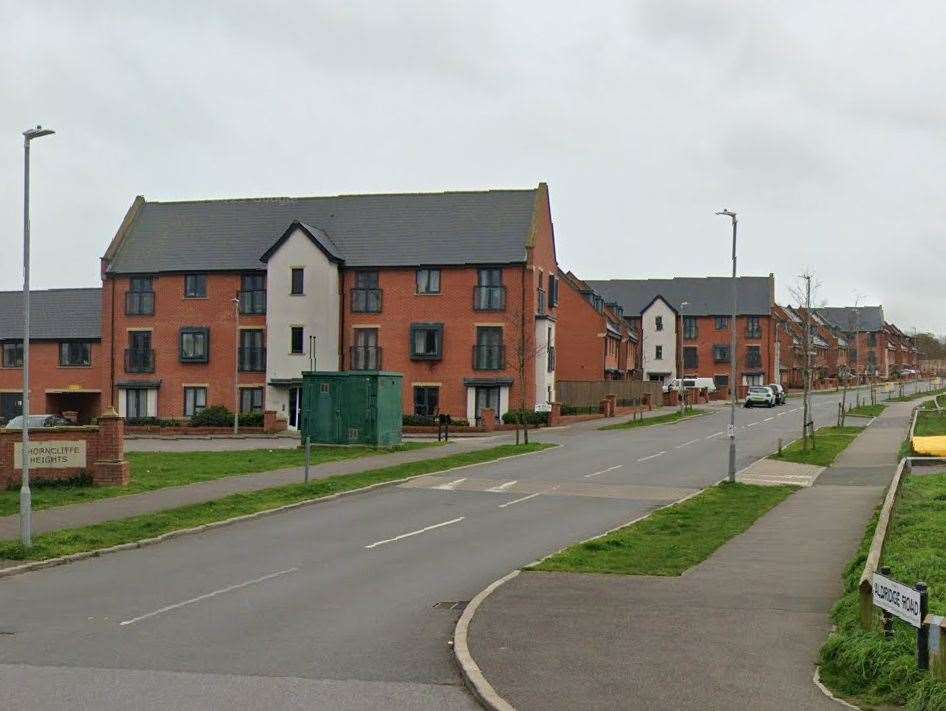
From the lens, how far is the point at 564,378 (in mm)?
73375

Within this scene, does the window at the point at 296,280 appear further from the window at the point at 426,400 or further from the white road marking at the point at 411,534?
the white road marking at the point at 411,534

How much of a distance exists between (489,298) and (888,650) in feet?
161

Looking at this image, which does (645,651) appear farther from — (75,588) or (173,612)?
(75,588)

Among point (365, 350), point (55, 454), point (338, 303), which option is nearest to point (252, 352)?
point (338, 303)

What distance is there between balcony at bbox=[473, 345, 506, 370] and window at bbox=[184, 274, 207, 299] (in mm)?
15978

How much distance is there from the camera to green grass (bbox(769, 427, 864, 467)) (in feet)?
119

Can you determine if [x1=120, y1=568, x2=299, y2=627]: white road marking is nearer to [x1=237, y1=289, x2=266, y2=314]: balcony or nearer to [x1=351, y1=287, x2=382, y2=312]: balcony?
[x1=351, y1=287, x2=382, y2=312]: balcony

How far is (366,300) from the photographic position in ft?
196

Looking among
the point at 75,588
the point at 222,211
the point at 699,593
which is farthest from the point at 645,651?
the point at 222,211

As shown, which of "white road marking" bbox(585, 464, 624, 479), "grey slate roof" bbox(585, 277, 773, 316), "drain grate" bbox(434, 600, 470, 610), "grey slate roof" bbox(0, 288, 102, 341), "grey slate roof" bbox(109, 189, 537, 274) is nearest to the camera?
"drain grate" bbox(434, 600, 470, 610)

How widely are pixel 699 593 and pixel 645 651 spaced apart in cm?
326

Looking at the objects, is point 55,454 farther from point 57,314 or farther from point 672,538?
point 57,314

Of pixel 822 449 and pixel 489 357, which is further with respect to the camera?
pixel 489 357

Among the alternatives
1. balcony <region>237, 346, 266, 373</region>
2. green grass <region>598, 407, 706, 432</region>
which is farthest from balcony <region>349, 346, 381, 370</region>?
green grass <region>598, 407, 706, 432</region>
